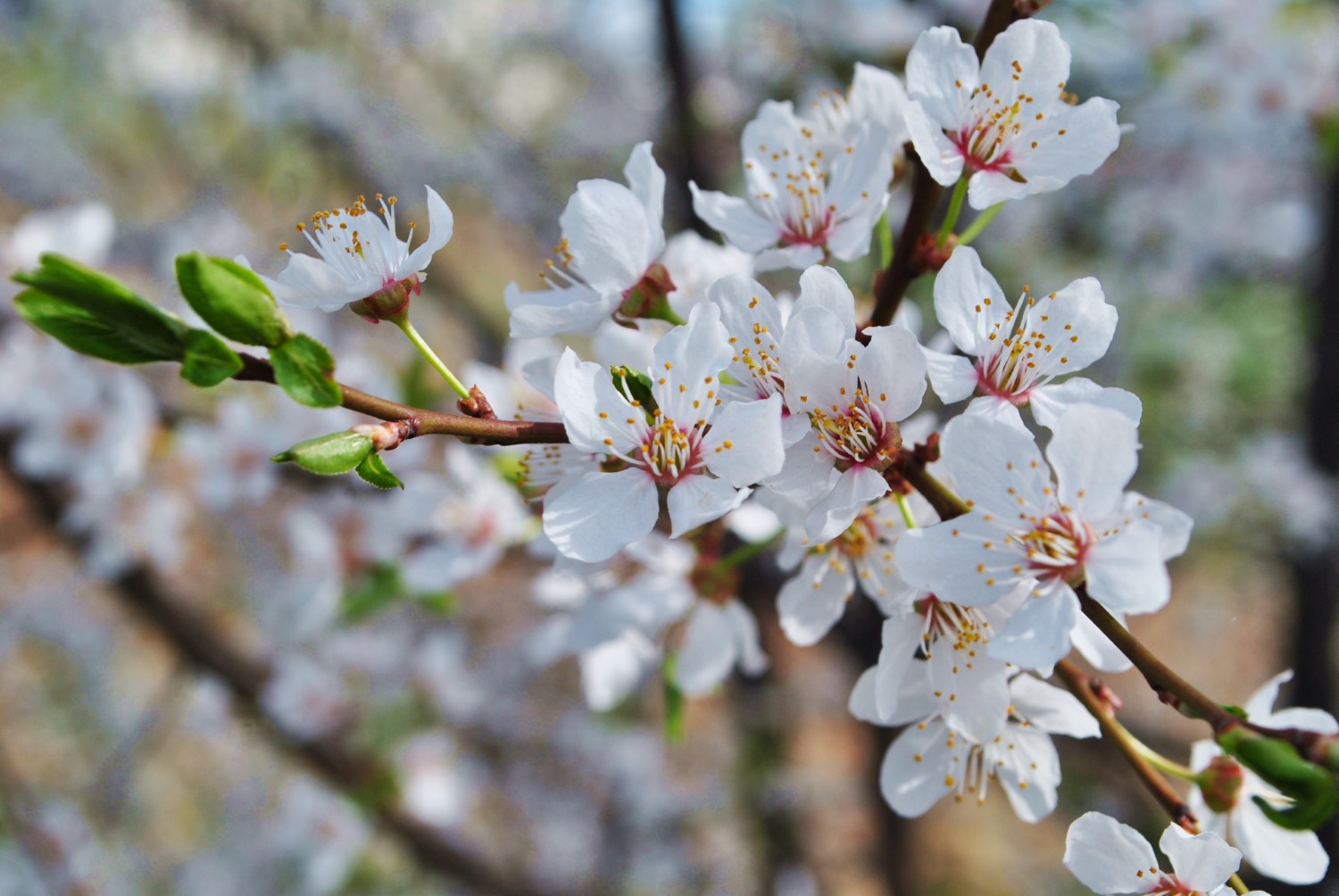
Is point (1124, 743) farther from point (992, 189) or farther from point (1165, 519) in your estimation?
point (992, 189)

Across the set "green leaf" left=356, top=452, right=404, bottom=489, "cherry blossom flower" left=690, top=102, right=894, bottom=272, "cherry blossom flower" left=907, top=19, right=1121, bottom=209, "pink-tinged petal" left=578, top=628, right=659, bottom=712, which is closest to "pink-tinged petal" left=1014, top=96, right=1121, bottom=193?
"cherry blossom flower" left=907, top=19, right=1121, bottom=209

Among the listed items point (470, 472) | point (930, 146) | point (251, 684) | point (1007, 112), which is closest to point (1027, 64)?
point (1007, 112)

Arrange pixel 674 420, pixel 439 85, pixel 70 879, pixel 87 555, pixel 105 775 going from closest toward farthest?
pixel 674 420 < pixel 87 555 < pixel 70 879 < pixel 105 775 < pixel 439 85

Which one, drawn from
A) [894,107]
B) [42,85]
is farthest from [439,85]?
[894,107]

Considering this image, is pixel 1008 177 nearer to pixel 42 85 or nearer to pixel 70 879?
pixel 70 879

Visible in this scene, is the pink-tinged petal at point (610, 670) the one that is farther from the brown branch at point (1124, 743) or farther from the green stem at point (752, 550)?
the brown branch at point (1124, 743)

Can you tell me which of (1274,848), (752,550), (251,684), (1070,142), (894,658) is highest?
(1070,142)

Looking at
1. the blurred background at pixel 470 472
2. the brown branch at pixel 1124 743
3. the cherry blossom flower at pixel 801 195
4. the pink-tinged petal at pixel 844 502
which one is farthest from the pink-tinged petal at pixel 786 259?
the blurred background at pixel 470 472

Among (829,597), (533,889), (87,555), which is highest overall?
(829,597)
